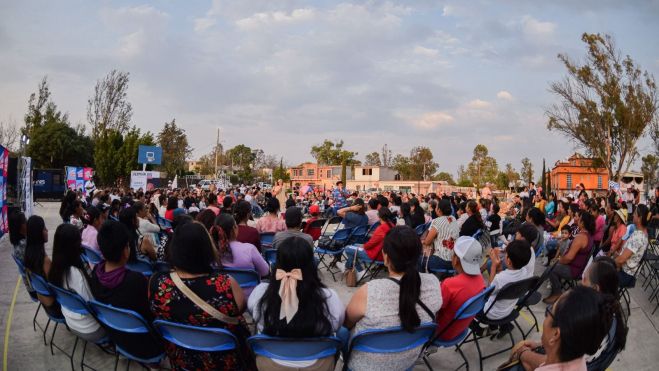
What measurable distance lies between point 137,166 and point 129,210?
30.3 m

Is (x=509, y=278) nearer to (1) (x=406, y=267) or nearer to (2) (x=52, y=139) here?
(1) (x=406, y=267)

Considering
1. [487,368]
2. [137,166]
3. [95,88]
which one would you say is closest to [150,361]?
[487,368]

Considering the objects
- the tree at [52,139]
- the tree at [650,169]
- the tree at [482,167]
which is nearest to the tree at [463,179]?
the tree at [482,167]

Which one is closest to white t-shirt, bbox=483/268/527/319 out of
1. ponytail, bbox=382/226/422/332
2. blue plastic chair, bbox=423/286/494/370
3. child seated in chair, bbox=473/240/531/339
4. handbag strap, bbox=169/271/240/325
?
child seated in chair, bbox=473/240/531/339

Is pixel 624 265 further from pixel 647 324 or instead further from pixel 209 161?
pixel 209 161

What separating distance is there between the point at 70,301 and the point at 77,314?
0.18 metres

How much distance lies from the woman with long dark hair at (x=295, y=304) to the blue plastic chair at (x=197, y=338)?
0.22 meters

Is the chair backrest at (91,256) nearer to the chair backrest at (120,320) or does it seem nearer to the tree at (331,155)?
the chair backrest at (120,320)

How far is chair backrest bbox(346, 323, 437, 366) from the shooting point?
8.13 ft

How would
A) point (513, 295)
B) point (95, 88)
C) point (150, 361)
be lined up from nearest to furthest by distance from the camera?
point (150, 361) < point (513, 295) < point (95, 88)

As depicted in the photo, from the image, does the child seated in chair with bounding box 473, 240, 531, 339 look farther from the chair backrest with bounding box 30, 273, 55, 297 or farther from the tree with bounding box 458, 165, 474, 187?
the tree with bounding box 458, 165, 474, 187

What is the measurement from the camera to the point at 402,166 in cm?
7444

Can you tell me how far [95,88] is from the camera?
141 ft

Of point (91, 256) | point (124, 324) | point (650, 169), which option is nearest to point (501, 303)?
point (124, 324)
